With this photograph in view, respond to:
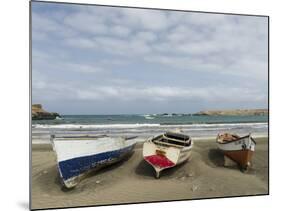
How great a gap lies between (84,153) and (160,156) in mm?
784

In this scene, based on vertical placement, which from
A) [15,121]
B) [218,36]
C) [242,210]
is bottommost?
[242,210]

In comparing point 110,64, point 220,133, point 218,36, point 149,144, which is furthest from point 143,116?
point 218,36

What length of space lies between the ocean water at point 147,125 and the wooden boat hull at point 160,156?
5.4 inches

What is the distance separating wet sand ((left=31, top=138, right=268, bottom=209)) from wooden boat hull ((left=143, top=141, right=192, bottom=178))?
5cm

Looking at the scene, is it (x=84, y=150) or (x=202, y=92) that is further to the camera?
(x=202, y=92)

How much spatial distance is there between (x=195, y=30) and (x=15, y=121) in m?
2.05

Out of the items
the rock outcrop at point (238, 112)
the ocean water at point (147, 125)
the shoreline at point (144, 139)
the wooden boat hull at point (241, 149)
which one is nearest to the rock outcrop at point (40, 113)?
the ocean water at point (147, 125)

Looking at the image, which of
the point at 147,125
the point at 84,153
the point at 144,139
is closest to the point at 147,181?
the point at 144,139

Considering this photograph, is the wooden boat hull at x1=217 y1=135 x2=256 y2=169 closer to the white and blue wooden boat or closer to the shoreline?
the shoreline

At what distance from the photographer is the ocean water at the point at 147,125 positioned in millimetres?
3990

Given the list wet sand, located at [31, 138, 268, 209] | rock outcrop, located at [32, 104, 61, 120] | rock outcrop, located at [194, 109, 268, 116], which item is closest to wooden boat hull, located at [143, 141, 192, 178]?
wet sand, located at [31, 138, 268, 209]

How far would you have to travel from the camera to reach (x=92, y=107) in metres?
4.09
